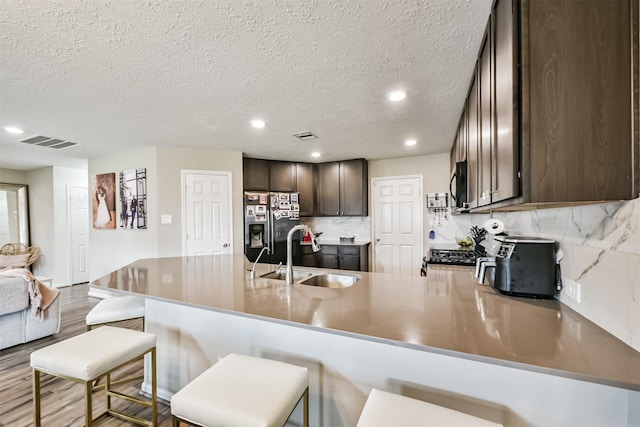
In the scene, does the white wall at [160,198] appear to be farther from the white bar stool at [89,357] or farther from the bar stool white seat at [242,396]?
the bar stool white seat at [242,396]

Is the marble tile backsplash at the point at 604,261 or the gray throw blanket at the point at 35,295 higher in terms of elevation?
the marble tile backsplash at the point at 604,261

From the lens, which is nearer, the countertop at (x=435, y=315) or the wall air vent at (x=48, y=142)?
the countertop at (x=435, y=315)

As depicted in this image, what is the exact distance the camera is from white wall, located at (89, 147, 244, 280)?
12.6ft

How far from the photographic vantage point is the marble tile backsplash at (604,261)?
846mm

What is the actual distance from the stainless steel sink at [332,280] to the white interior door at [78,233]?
5.81 m

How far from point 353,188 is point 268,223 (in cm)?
159

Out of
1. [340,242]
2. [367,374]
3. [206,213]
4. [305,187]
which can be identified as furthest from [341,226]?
[367,374]

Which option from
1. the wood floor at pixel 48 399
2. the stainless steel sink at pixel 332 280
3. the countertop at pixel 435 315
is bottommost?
the wood floor at pixel 48 399

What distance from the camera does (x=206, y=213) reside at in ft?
13.4

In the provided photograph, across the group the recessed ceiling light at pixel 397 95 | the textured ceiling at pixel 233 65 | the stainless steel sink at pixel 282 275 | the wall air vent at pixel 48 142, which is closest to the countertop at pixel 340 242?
the textured ceiling at pixel 233 65

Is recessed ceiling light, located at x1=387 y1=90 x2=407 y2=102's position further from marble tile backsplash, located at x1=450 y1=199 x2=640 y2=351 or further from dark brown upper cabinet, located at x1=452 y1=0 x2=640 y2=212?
marble tile backsplash, located at x1=450 y1=199 x2=640 y2=351

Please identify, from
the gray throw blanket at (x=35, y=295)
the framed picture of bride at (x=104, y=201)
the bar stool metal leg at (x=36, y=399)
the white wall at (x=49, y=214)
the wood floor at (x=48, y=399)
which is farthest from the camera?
the white wall at (x=49, y=214)

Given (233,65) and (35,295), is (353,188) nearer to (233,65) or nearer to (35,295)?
(233,65)

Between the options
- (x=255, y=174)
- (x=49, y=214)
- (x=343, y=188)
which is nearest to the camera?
(x=255, y=174)
